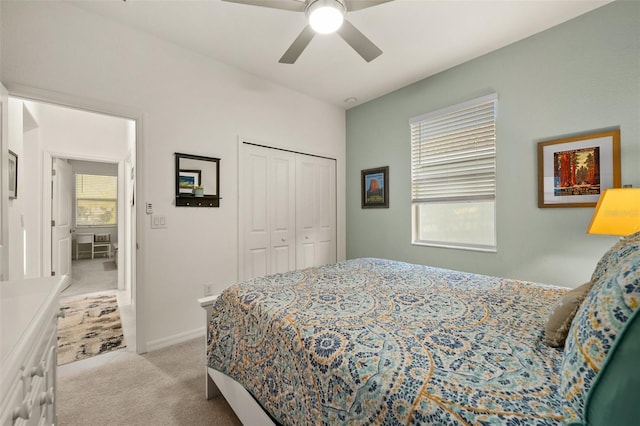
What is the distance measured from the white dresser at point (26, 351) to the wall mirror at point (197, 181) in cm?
147

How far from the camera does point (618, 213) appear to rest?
67.5 inches

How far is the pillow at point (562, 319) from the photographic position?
916 millimetres

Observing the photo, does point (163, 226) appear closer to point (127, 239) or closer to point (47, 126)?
point (127, 239)

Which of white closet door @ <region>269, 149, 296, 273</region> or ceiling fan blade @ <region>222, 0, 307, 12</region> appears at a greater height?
ceiling fan blade @ <region>222, 0, 307, 12</region>

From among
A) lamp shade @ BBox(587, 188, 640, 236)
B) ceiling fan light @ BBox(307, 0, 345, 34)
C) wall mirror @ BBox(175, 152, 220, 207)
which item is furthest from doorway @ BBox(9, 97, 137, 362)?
lamp shade @ BBox(587, 188, 640, 236)

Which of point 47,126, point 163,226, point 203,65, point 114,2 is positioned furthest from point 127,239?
point 114,2

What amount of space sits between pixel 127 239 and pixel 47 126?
181 centimetres

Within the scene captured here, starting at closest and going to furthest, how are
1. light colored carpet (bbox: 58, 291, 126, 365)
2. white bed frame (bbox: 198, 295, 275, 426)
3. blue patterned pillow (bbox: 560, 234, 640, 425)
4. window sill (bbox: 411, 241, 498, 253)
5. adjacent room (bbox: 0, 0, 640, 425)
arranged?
blue patterned pillow (bbox: 560, 234, 640, 425) → adjacent room (bbox: 0, 0, 640, 425) → white bed frame (bbox: 198, 295, 275, 426) → light colored carpet (bbox: 58, 291, 126, 365) → window sill (bbox: 411, 241, 498, 253)

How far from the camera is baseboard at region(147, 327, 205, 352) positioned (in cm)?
240

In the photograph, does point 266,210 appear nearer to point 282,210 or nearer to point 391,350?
point 282,210

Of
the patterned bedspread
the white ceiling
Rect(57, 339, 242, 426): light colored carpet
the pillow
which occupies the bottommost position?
Rect(57, 339, 242, 426): light colored carpet

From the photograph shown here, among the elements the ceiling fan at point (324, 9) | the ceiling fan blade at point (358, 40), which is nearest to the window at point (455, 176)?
the ceiling fan blade at point (358, 40)

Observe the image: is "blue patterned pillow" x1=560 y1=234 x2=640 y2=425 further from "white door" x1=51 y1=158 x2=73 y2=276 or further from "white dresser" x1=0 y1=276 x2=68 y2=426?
"white door" x1=51 y1=158 x2=73 y2=276

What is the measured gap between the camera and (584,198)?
7.11 ft
